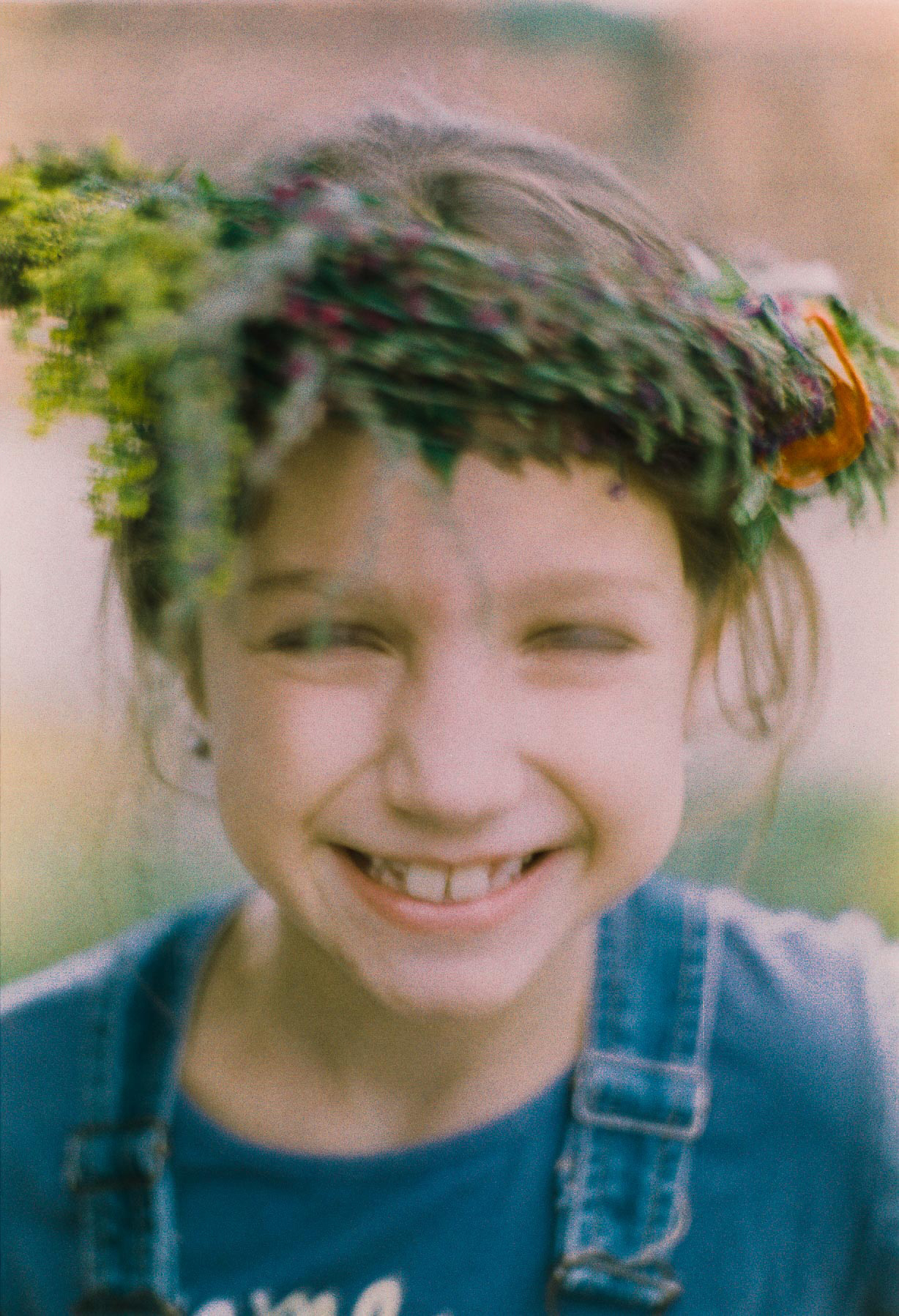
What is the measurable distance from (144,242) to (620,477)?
0.44 metres

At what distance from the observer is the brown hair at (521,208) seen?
1141 millimetres

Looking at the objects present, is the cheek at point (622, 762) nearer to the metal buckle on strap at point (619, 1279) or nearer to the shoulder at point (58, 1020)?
the metal buckle on strap at point (619, 1279)

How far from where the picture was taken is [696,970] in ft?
4.97

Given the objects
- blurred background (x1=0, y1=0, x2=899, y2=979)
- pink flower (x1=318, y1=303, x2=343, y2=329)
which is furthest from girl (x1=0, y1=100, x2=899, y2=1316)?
blurred background (x1=0, y1=0, x2=899, y2=979)

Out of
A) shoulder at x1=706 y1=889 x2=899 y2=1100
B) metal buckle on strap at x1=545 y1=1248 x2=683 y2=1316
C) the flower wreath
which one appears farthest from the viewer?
shoulder at x1=706 y1=889 x2=899 y2=1100

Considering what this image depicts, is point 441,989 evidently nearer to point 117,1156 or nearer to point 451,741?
point 451,741

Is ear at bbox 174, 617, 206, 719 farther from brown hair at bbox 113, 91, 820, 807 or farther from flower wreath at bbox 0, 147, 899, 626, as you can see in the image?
flower wreath at bbox 0, 147, 899, 626

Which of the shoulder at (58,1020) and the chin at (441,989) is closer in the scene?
the chin at (441,989)

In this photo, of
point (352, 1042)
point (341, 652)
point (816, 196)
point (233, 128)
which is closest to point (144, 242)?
point (341, 652)

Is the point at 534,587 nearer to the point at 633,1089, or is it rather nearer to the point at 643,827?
the point at 643,827

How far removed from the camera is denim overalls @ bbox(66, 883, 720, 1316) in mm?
1368

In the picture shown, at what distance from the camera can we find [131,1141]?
4.65 ft

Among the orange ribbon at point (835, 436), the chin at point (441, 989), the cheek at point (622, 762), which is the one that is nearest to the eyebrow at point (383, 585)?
the cheek at point (622, 762)

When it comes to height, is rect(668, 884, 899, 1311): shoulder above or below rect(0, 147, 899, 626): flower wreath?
below
